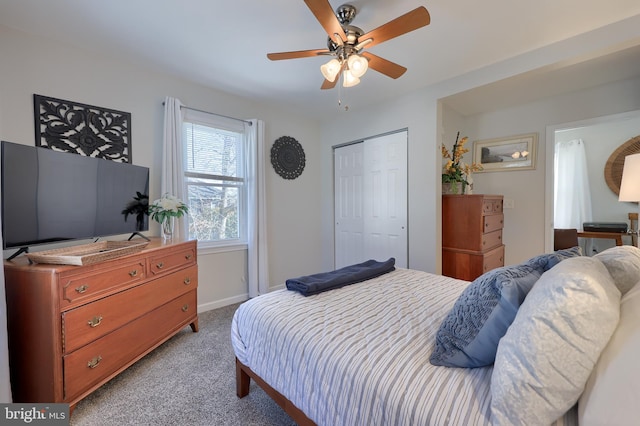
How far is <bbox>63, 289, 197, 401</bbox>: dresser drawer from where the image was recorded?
1.51 metres

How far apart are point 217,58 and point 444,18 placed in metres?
1.89

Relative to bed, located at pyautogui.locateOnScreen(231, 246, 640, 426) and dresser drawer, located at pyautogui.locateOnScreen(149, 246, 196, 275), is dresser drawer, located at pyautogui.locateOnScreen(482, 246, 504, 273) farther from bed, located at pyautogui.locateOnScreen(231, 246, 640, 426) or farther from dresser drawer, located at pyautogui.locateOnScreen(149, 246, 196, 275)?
dresser drawer, located at pyautogui.locateOnScreen(149, 246, 196, 275)

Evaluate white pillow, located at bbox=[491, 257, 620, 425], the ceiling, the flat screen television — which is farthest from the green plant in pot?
the flat screen television

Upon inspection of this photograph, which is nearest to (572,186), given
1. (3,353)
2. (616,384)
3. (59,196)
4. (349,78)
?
(349,78)

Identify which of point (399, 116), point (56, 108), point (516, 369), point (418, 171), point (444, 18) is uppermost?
point (444, 18)

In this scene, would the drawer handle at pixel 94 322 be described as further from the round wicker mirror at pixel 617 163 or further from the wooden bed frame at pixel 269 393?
the round wicker mirror at pixel 617 163

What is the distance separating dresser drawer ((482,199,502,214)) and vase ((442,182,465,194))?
333 mm

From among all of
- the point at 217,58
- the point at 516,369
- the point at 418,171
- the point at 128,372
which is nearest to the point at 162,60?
the point at 217,58

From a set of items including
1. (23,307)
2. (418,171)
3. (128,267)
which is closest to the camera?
(23,307)

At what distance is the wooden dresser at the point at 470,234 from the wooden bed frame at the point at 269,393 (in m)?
2.38

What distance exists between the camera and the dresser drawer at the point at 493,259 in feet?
9.39

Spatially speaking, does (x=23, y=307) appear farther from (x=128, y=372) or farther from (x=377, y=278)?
(x=377, y=278)

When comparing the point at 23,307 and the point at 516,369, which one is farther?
the point at 23,307

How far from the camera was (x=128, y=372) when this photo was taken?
194cm
